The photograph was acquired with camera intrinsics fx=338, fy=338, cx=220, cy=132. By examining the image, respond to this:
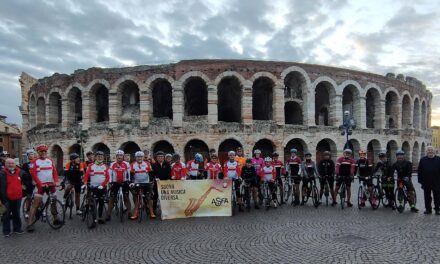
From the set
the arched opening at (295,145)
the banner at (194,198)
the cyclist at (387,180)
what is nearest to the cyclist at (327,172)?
the cyclist at (387,180)

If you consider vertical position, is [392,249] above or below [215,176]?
below

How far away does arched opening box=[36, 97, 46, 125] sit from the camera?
27969 mm

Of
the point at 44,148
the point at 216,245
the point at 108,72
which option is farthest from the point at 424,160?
the point at 108,72

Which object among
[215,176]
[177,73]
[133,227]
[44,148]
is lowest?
[133,227]

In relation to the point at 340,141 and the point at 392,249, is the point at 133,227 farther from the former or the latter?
the point at 340,141

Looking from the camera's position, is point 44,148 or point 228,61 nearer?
point 44,148

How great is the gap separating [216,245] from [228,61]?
17.7m

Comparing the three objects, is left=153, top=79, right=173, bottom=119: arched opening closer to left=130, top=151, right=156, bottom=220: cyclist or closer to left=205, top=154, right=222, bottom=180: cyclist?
left=205, top=154, right=222, bottom=180: cyclist

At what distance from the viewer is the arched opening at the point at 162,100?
2586cm

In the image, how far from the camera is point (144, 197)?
30.8 ft

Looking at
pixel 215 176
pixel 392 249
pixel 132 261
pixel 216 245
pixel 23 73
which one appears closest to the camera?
pixel 132 261

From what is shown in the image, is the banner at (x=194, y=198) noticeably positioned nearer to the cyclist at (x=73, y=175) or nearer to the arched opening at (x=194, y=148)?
the cyclist at (x=73, y=175)

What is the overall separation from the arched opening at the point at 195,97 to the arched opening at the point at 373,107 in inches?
522

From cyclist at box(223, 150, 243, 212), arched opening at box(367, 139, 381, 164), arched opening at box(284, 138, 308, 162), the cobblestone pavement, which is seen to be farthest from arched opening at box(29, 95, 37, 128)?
arched opening at box(367, 139, 381, 164)
